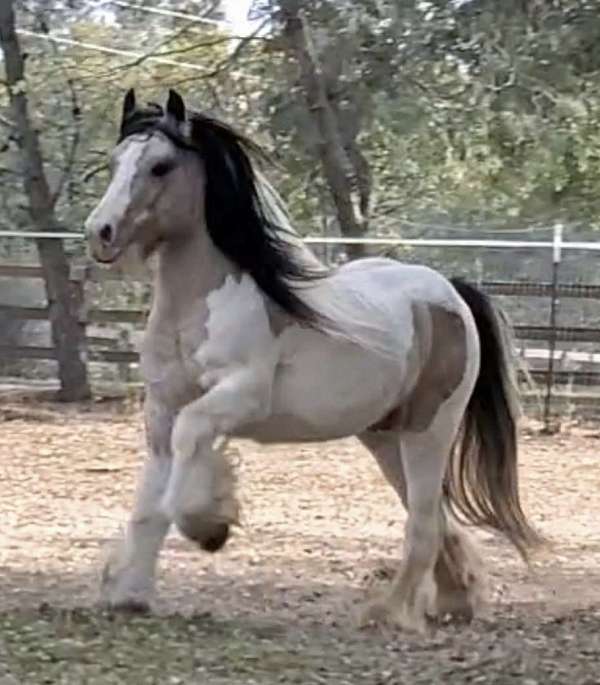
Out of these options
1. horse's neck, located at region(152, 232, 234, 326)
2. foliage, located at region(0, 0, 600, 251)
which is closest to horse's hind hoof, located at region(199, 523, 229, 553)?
horse's neck, located at region(152, 232, 234, 326)

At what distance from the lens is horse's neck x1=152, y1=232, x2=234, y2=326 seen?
13.8 feet

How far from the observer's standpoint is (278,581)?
5.27 meters

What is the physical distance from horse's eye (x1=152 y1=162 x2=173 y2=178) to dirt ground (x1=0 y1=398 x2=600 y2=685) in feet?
4.01

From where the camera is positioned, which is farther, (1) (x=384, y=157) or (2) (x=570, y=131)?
(1) (x=384, y=157)

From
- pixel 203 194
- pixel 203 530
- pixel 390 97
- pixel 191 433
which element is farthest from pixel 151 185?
pixel 390 97

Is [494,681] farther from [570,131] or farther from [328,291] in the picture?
[570,131]

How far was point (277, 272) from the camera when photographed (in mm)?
4223

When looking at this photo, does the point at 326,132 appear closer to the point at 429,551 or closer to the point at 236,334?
the point at 429,551

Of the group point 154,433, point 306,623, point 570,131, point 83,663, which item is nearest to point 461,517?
point 306,623

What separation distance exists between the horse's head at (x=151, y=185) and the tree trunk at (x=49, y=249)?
7.56m

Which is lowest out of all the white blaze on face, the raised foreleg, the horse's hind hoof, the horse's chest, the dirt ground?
the dirt ground

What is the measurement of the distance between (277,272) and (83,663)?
1324mm

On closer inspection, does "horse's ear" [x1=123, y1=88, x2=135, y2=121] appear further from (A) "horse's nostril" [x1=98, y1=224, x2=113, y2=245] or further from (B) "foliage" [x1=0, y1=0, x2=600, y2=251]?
(B) "foliage" [x1=0, y1=0, x2=600, y2=251]

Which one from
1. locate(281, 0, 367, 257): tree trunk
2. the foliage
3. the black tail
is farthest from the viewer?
locate(281, 0, 367, 257): tree trunk
